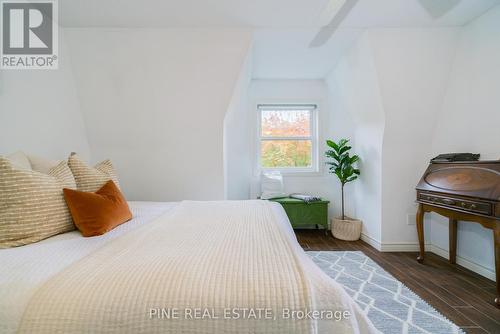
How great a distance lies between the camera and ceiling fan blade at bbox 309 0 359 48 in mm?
2150

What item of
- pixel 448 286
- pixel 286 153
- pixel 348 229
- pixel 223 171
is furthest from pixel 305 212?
pixel 448 286

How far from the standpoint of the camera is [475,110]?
2342 millimetres

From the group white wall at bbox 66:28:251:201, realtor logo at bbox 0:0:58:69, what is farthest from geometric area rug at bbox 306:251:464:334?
realtor logo at bbox 0:0:58:69

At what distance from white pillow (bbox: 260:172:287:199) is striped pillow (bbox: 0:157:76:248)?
9.26 ft

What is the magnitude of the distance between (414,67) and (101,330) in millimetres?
3234

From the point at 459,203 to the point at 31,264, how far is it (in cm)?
274

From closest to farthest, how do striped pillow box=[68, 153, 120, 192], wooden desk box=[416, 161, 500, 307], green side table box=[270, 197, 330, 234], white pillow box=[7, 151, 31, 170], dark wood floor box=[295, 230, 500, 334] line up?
white pillow box=[7, 151, 31, 170] → striped pillow box=[68, 153, 120, 192] → dark wood floor box=[295, 230, 500, 334] → wooden desk box=[416, 161, 500, 307] → green side table box=[270, 197, 330, 234]

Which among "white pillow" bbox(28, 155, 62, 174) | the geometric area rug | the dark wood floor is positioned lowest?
the dark wood floor

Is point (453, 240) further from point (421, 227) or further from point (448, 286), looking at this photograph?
point (448, 286)

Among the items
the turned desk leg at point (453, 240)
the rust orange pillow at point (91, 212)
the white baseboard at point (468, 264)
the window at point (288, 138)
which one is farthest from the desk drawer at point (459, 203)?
the rust orange pillow at point (91, 212)

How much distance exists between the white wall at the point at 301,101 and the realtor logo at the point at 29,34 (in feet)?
8.61

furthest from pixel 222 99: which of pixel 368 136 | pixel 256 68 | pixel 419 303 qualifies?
pixel 419 303

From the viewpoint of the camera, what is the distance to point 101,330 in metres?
0.62

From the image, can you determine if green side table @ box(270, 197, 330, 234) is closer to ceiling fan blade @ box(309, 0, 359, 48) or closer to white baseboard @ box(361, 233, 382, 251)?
white baseboard @ box(361, 233, 382, 251)
